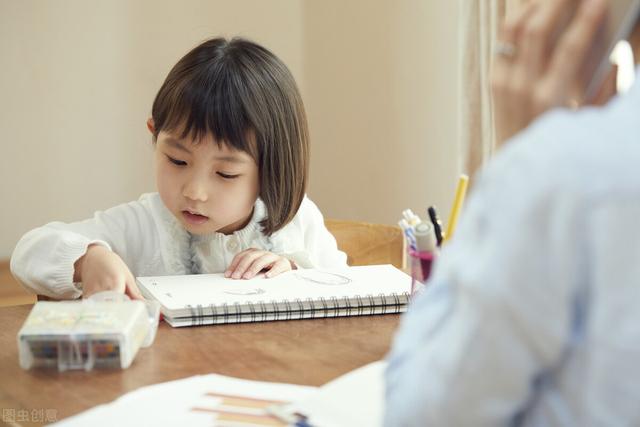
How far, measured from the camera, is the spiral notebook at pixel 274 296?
1310 mm

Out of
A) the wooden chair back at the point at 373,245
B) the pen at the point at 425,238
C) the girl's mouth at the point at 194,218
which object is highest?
the pen at the point at 425,238

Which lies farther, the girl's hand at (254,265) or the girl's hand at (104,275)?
the girl's hand at (254,265)

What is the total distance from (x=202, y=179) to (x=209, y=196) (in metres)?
0.04

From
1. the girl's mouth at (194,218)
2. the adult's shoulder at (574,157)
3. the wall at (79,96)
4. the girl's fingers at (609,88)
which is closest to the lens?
the adult's shoulder at (574,157)

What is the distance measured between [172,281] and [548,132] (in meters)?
1.01

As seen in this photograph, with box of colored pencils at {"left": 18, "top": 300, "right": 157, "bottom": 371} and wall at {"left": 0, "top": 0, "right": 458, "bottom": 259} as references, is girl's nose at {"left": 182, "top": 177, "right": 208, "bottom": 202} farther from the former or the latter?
wall at {"left": 0, "top": 0, "right": 458, "bottom": 259}

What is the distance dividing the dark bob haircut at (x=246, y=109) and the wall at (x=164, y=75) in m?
1.65

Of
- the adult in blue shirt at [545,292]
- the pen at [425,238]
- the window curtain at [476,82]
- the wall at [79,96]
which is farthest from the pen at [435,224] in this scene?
the wall at [79,96]

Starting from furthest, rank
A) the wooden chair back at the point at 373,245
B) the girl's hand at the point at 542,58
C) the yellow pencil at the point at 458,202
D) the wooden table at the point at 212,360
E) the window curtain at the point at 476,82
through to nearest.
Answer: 1. the window curtain at the point at 476,82
2. the wooden chair back at the point at 373,245
3. the yellow pencil at the point at 458,202
4. the wooden table at the point at 212,360
5. the girl's hand at the point at 542,58

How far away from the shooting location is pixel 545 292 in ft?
1.74

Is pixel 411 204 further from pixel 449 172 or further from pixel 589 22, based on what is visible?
pixel 589 22

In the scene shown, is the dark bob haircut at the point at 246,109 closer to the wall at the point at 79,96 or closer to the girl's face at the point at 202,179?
the girl's face at the point at 202,179

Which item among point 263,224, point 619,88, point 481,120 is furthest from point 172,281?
point 481,120

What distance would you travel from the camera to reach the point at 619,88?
0.87 meters
